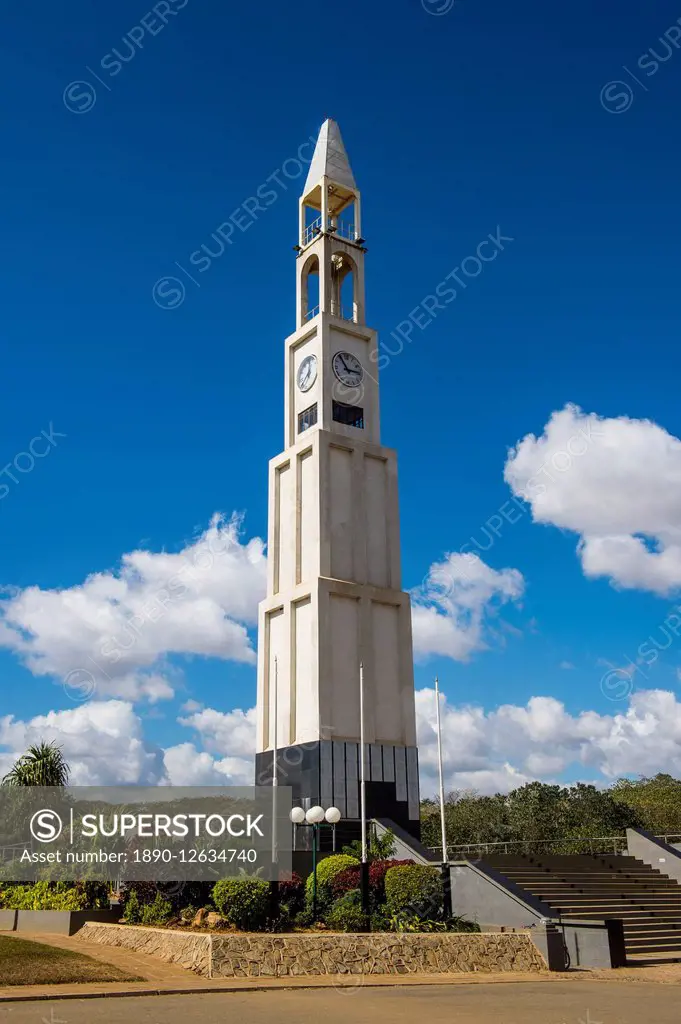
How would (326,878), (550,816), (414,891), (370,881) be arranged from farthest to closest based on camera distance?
(550,816), (326,878), (370,881), (414,891)

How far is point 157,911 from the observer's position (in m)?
23.4

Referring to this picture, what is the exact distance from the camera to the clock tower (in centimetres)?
3759

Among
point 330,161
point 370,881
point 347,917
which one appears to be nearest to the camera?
point 347,917

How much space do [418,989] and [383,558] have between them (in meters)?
25.5

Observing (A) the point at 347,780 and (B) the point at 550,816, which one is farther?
(B) the point at 550,816

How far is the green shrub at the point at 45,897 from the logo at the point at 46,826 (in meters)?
1.35

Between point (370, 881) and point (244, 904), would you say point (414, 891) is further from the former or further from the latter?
point (244, 904)

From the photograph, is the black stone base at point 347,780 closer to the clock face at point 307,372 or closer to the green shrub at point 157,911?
the green shrub at point 157,911

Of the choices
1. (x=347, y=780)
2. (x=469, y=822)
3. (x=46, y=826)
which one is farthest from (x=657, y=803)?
(x=46, y=826)

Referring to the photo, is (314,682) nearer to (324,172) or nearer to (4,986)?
(4,986)

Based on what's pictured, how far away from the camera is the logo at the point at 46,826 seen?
2769 centimetres

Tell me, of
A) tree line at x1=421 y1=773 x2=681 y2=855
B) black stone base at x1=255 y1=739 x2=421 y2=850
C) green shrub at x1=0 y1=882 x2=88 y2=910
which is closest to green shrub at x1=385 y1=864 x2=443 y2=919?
green shrub at x1=0 y1=882 x2=88 y2=910

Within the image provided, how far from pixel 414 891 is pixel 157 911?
6.76 m

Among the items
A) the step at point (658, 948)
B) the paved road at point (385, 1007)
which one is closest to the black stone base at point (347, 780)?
the step at point (658, 948)
